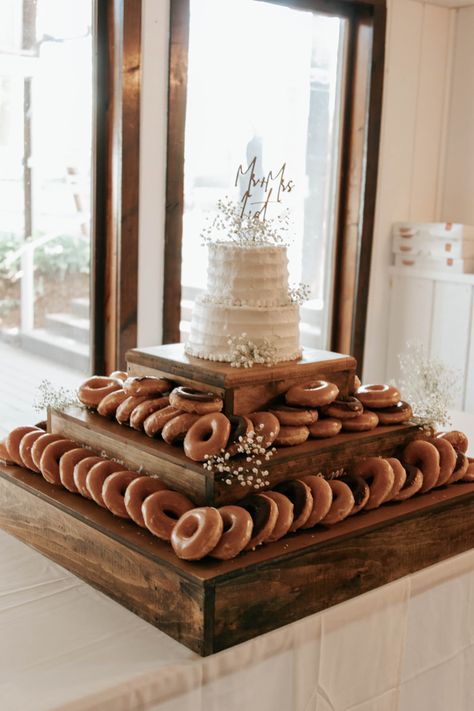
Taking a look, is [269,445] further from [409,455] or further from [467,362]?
[467,362]

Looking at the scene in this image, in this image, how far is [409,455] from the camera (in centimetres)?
170

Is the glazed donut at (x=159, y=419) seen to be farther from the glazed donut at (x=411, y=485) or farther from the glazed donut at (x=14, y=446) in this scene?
the glazed donut at (x=411, y=485)

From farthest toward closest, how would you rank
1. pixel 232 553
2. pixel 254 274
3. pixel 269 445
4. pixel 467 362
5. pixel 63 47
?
pixel 467 362, pixel 63 47, pixel 254 274, pixel 269 445, pixel 232 553

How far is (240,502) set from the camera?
1410 millimetres

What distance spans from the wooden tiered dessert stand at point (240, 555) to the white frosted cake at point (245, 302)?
0.07m

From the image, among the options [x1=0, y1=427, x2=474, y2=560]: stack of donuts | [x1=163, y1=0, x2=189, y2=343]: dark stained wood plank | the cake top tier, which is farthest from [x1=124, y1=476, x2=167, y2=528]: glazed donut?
[x1=163, y1=0, x2=189, y2=343]: dark stained wood plank

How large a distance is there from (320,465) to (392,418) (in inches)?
9.8

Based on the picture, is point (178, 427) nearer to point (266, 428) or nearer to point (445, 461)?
point (266, 428)

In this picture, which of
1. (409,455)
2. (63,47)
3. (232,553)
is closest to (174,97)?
(63,47)

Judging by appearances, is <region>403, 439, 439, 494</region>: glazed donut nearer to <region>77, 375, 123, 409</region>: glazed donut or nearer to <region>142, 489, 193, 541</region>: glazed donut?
<region>142, 489, 193, 541</region>: glazed donut

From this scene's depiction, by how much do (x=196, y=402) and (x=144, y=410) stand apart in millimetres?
122

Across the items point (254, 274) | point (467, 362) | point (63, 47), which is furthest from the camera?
point (467, 362)

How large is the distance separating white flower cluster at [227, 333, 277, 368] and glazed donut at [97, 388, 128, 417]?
24 cm

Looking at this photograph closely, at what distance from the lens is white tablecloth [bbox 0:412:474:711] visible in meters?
1.17
